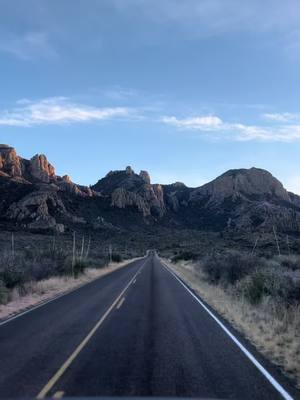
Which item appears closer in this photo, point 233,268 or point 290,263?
point 233,268

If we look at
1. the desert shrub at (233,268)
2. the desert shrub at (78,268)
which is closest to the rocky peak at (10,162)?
the desert shrub at (78,268)

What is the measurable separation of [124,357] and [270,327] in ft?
17.0

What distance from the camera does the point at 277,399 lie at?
7898 mm

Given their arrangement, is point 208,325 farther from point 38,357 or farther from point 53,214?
point 53,214

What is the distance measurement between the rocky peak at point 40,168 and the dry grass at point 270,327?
470 ft

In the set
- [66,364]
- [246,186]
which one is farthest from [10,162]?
[66,364]

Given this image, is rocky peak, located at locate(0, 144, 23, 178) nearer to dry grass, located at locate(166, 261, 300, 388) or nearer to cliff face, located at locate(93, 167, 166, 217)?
cliff face, located at locate(93, 167, 166, 217)

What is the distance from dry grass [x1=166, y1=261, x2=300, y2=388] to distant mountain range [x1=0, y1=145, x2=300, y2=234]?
82.1 metres

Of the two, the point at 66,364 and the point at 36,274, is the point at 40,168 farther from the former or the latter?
the point at 66,364

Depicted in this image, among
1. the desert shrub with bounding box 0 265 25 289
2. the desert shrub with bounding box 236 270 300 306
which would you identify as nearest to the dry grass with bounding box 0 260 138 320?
the desert shrub with bounding box 0 265 25 289

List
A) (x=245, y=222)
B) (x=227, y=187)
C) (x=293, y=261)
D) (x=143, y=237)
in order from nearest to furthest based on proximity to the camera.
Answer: (x=293, y=261), (x=245, y=222), (x=143, y=237), (x=227, y=187)

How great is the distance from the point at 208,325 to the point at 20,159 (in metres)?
153

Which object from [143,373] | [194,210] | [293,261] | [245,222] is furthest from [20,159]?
[143,373]

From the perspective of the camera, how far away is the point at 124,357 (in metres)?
10.8
